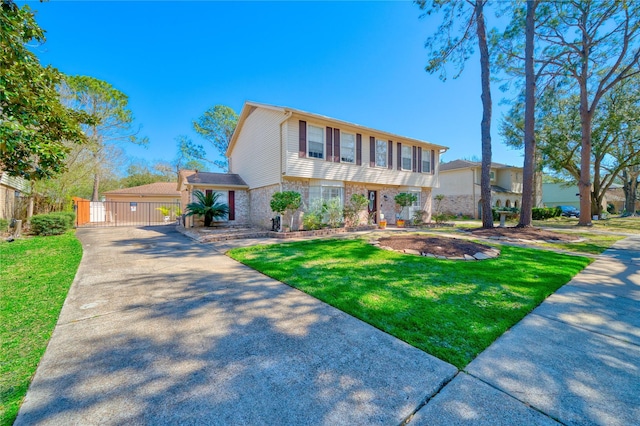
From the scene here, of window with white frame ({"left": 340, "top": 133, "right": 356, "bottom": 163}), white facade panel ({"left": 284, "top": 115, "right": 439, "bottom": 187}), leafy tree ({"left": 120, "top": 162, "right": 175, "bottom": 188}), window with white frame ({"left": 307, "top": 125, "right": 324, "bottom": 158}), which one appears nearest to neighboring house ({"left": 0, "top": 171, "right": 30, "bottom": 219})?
white facade panel ({"left": 284, "top": 115, "right": 439, "bottom": 187})

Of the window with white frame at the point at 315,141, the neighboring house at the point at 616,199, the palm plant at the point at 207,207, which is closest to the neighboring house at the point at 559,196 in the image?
the neighboring house at the point at 616,199

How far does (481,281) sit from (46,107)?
10.4 m

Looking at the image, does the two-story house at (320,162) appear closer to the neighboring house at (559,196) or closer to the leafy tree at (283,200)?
the leafy tree at (283,200)

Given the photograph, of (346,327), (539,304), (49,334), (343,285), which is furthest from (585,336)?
(49,334)

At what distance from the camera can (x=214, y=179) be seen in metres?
15.0

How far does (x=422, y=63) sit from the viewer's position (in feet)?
46.3

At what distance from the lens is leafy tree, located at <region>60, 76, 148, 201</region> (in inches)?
637

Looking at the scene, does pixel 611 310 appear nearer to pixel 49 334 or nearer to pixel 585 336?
pixel 585 336

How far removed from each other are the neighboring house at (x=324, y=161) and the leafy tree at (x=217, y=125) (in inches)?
382

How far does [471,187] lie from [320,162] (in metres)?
18.0

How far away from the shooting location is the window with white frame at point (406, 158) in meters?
15.4

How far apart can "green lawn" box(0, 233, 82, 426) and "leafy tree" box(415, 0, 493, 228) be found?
48.8 feet

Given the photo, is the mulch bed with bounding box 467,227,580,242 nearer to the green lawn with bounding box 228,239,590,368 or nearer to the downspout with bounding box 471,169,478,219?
the green lawn with bounding box 228,239,590,368

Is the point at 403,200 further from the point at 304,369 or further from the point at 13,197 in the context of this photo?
the point at 13,197
